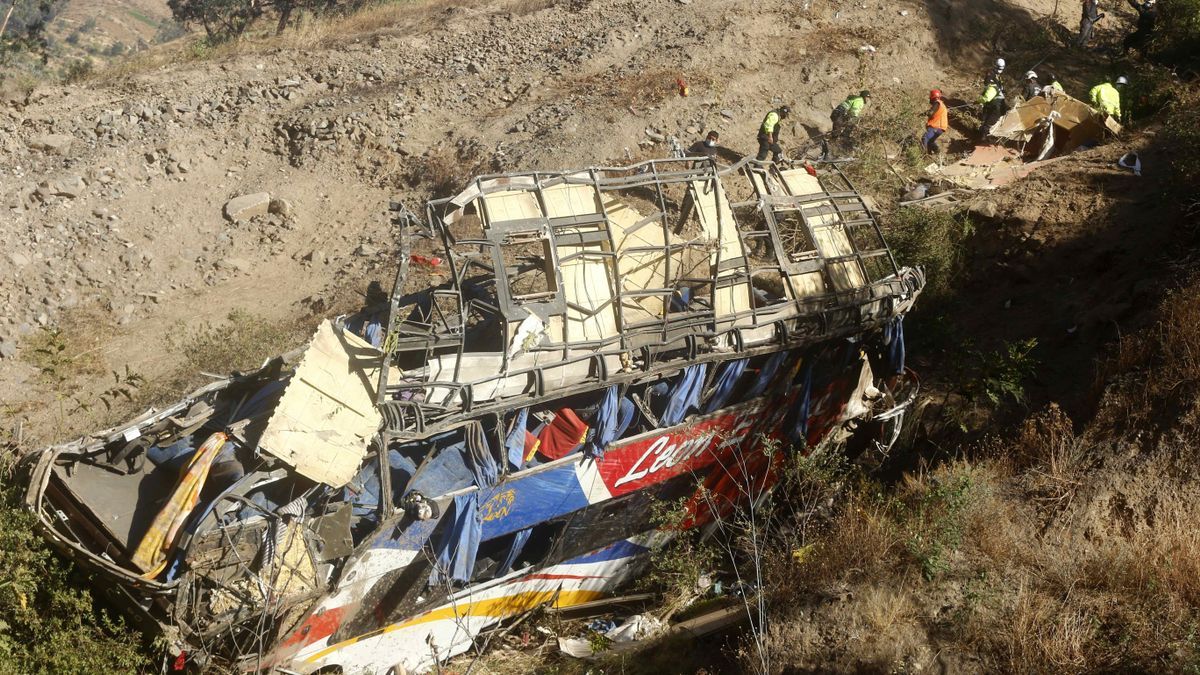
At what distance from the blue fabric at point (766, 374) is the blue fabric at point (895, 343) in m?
1.49

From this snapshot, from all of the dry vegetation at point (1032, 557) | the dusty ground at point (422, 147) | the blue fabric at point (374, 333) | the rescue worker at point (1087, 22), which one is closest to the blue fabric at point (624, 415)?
the dry vegetation at point (1032, 557)

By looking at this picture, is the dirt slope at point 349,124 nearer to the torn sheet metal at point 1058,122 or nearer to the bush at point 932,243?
the torn sheet metal at point 1058,122

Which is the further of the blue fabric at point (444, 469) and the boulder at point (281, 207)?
the boulder at point (281, 207)

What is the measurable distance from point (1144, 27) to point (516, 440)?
17.0 metres

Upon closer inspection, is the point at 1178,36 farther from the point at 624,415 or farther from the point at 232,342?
the point at 232,342

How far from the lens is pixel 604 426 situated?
7.30 m

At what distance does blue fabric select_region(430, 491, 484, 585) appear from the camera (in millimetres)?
6840

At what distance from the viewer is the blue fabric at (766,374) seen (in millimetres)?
8062

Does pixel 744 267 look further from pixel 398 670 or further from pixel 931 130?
pixel 931 130

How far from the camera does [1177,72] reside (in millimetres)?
15906

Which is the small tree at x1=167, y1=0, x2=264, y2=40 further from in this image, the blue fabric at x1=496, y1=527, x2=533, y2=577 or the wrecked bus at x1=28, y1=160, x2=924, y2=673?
the blue fabric at x1=496, y1=527, x2=533, y2=577

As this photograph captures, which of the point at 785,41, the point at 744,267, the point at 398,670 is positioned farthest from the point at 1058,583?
the point at 785,41

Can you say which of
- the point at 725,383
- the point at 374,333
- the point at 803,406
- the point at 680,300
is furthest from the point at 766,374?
the point at 374,333

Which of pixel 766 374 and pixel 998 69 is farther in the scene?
pixel 998 69
